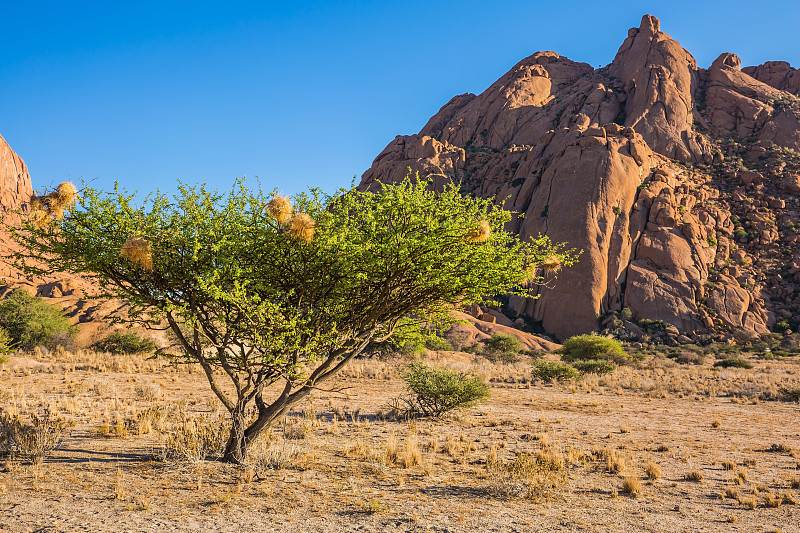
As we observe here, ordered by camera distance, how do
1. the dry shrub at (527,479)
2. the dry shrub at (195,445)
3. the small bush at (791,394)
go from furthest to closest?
1. the small bush at (791,394)
2. the dry shrub at (195,445)
3. the dry shrub at (527,479)

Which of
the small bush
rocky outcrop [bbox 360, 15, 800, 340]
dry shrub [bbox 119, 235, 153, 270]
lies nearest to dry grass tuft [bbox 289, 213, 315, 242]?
dry shrub [bbox 119, 235, 153, 270]

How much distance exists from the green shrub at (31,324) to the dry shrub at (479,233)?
3387 cm

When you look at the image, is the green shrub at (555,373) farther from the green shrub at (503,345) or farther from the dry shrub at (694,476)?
the dry shrub at (694,476)

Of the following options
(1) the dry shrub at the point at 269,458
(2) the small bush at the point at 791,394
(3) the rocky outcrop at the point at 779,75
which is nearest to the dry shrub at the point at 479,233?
(1) the dry shrub at the point at 269,458

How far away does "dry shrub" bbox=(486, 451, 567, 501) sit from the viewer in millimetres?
8023

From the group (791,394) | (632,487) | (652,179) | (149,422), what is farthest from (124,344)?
(652,179)

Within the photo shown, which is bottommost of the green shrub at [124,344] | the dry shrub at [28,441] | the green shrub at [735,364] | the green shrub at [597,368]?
the green shrub at [735,364]

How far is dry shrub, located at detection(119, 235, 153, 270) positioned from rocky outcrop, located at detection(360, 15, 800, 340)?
49066mm

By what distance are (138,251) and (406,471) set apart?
6260 mm

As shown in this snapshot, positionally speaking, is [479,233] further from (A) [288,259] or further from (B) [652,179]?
(B) [652,179]

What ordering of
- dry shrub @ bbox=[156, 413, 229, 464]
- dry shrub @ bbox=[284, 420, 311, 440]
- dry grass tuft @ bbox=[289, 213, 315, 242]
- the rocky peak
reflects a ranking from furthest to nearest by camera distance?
the rocky peak → dry shrub @ bbox=[284, 420, 311, 440] → dry shrub @ bbox=[156, 413, 229, 464] → dry grass tuft @ bbox=[289, 213, 315, 242]

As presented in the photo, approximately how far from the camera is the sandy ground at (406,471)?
6812mm

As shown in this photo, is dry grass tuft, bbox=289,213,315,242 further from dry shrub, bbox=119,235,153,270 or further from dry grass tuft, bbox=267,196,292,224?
dry shrub, bbox=119,235,153,270

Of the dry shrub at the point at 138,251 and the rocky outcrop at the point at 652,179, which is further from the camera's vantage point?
the rocky outcrop at the point at 652,179
